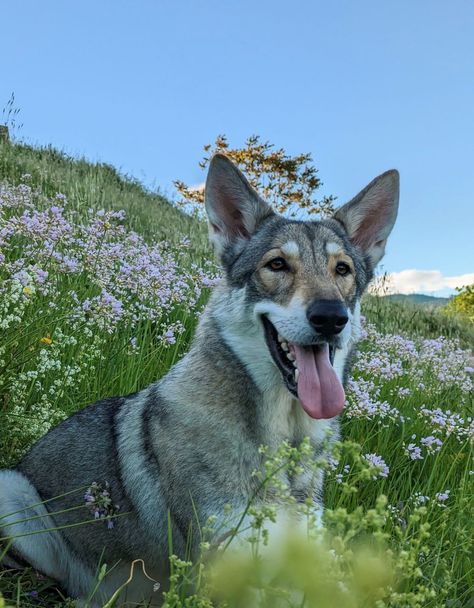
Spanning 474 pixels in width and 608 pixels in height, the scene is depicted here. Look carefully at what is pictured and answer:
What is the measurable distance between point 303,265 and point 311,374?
0.66 m

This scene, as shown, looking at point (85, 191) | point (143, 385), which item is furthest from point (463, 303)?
point (143, 385)

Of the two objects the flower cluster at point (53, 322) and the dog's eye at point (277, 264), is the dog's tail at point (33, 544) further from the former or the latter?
the dog's eye at point (277, 264)

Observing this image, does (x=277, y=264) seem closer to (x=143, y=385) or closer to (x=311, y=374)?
(x=311, y=374)

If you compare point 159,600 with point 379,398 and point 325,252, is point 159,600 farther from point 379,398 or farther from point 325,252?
point 379,398

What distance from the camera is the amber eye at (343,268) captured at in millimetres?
3670

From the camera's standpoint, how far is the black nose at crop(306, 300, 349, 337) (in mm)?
3131

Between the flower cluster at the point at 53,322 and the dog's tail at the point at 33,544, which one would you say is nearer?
the dog's tail at the point at 33,544

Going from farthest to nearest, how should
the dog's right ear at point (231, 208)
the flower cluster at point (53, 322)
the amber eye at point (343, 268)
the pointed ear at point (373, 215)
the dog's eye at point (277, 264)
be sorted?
the flower cluster at point (53, 322), the pointed ear at point (373, 215), the dog's right ear at point (231, 208), the amber eye at point (343, 268), the dog's eye at point (277, 264)

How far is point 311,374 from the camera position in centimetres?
325

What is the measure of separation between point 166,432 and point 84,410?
89 cm

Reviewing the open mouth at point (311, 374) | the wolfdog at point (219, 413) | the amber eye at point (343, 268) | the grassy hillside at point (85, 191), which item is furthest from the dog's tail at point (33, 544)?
the grassy hillside at point (85, 191)

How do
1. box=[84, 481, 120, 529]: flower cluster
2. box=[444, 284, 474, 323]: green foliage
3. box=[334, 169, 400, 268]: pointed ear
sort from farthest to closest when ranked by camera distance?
box=[444, 284, 474, 323]: green foliage → box=[334, 169, 400, 268]: pointed ear → box=[84, 481, 120, 529]: flower cluster

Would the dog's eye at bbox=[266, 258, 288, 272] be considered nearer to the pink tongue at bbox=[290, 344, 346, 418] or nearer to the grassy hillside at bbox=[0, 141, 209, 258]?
the pink tongue at bbox=[290, 344, 346, 418]

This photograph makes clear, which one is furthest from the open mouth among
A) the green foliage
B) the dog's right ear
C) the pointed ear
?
the green foliage
